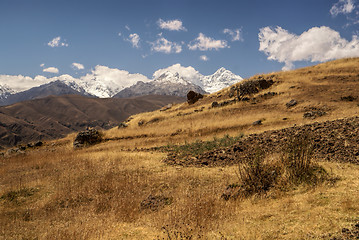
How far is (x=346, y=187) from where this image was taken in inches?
187

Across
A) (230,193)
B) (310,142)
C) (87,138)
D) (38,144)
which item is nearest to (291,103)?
(310,142)

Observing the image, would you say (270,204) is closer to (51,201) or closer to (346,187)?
(346,187)

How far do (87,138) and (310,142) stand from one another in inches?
768

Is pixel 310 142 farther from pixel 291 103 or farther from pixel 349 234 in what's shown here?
pixel 291 103

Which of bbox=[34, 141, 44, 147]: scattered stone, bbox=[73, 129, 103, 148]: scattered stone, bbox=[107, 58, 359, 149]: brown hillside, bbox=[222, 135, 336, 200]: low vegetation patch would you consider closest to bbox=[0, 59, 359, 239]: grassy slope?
bbox=[222, 135, 336, 200]: low vegetation patch

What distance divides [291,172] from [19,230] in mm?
6552

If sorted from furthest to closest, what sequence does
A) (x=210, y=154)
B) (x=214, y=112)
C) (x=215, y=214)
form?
(x=214, y=112)
(x=210, y=154)
(x=215, y=214)

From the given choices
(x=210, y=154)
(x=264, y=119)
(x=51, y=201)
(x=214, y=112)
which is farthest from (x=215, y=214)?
(x=214, y=112)

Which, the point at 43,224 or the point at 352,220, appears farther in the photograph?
the point at 43,224

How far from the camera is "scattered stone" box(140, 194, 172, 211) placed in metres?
5.70

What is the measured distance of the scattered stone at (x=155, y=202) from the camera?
570cm

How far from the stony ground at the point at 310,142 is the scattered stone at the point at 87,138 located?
40.9 ft

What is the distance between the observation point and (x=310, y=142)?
675 centimetres

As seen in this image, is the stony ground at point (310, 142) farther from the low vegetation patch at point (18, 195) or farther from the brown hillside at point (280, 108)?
the brown hillside at point (280, 108)
